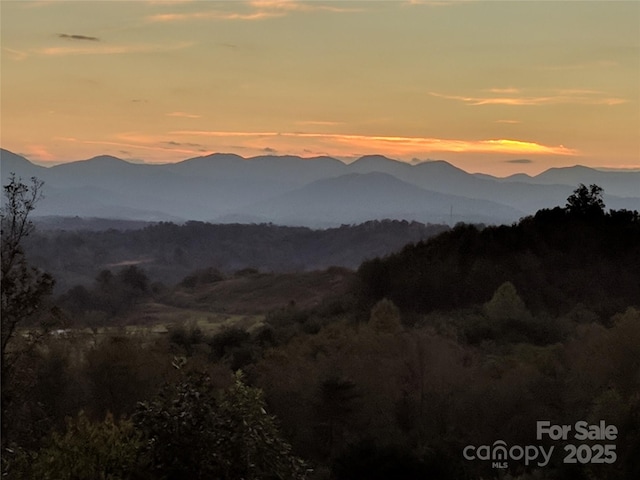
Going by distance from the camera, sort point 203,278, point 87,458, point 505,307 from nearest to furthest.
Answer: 1. point 87,458
2. point 505,307
3. point 203,278

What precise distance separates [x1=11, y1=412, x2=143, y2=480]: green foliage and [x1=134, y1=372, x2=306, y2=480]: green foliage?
0.91 ft

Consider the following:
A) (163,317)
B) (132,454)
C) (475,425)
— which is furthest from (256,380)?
(163,317)

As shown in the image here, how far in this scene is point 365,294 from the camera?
1850 inches

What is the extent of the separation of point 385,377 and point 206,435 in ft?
42.6

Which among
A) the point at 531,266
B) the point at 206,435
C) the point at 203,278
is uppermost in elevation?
the point at 531,266

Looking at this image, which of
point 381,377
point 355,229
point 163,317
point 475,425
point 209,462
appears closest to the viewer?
point 209,462

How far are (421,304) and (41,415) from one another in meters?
30.3

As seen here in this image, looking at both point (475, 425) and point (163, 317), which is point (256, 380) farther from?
point (163, 317)

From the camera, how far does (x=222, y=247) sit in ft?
459

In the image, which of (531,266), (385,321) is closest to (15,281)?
(385,321)

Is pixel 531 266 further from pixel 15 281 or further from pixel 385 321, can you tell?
pixel 15 281

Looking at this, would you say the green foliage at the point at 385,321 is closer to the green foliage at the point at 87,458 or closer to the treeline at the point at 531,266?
the treeline at the point at 531,266

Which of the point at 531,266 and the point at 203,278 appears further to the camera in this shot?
the point at 203,278

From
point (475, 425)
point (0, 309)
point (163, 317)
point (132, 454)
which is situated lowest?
point (163, 317)
